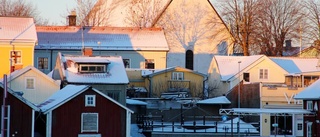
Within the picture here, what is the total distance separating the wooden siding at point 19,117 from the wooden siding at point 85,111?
232 cm

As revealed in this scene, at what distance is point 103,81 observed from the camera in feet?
178

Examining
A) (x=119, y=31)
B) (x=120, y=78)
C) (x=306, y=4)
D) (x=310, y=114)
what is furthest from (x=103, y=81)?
(x=306, y=4)

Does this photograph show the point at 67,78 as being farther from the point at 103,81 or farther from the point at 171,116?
the point at 171,116

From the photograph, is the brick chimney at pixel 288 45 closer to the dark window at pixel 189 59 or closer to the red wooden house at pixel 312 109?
the dark window at pixel 189 59

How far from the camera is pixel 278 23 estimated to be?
8194 centimetres

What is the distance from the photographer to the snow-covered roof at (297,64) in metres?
68.3

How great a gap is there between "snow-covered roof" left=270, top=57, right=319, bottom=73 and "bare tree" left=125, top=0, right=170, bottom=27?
702 inches

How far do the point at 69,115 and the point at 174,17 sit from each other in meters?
35.6

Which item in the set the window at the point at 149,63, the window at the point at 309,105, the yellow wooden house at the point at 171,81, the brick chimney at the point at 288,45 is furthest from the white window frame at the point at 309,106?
the brick chimney at the point at 288,45

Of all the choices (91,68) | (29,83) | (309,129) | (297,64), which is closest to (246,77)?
(297,64)

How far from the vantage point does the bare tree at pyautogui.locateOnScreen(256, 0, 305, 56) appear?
80.3 metres

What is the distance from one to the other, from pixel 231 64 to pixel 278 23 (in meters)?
13.8

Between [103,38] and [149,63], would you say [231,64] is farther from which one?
[103,38]

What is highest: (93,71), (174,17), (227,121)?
(174,17)
